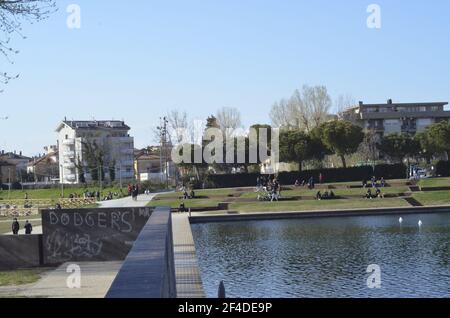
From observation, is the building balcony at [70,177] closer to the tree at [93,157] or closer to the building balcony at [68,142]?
the building balcony at [68,142]

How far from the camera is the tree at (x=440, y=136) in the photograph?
212 feet

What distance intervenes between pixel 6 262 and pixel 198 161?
41.1m

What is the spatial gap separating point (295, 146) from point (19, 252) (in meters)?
40.9

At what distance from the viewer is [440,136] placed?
64.9 meters

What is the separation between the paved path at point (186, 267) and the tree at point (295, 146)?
1333 inches

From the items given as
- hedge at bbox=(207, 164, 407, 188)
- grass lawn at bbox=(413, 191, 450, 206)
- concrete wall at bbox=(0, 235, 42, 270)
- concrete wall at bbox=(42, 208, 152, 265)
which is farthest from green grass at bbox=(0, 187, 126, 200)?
concrete wall at bbox=(0, 235, 42, 270)

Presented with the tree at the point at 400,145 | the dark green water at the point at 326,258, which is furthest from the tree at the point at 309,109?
the dark green water at the point at 326,258

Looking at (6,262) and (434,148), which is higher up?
(434,148)

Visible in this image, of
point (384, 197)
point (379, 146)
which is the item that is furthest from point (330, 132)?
point (384, 197)

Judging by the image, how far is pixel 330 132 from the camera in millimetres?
63531

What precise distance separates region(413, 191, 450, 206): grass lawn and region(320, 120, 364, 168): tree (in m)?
17.0

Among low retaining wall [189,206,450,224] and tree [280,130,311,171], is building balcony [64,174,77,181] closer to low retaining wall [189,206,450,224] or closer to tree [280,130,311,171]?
tree [280,130,311,171]
